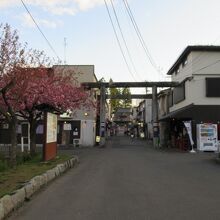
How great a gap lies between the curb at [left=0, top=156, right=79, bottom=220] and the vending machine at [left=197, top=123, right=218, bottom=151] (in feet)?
76.4

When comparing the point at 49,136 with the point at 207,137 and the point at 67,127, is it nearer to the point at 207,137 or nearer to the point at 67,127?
the point at 207,137

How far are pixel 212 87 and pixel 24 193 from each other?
35167 millimetres

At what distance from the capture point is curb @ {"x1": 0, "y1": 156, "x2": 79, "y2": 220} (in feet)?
33.2

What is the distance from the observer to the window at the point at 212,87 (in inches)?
1767

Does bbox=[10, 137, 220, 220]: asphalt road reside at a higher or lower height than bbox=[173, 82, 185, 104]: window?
lower

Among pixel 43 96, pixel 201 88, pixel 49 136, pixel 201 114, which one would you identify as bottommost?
pixel 49 136

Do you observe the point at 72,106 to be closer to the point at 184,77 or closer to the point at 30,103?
the point at 30,103

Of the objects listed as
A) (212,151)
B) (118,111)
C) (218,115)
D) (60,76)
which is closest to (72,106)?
(60,76)

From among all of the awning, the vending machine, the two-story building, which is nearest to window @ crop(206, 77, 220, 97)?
the two-story building

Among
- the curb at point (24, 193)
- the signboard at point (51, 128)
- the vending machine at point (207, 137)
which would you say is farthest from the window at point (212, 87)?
the curb at point (24, 193)

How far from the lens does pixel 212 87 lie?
45094 millimetres

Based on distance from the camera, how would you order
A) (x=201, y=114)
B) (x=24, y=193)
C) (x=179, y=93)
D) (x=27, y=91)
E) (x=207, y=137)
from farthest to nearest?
(x=179, y=93)
(x=201, y=114)
(x=207, y=137)
(x=27, y=91)
(x=24, y=193)

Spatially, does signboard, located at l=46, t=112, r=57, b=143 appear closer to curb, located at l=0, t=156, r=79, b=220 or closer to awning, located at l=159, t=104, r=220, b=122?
curb, located at l=0, t=156, r=79, b=220

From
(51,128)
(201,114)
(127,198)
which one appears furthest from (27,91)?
(201,114)
